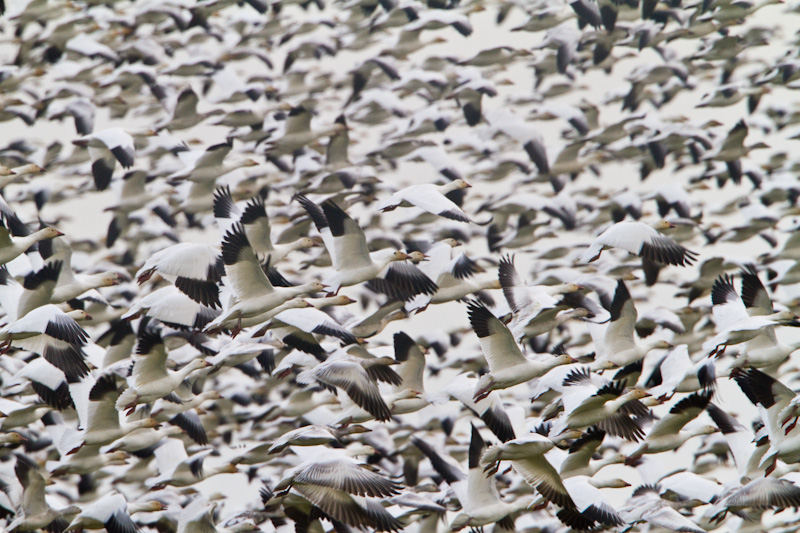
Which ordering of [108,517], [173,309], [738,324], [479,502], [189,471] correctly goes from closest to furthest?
[108,517] → [738,324] → [479,502] → [173,309] → [189,471]

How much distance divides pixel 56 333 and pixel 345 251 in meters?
3.09

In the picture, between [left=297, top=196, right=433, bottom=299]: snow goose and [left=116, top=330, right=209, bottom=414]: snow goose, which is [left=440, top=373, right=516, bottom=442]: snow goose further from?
[left=116, top=330, right=209, bottom=414]: snow goose

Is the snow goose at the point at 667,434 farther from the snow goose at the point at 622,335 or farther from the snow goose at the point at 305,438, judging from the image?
the snow goose at the point at 305,438

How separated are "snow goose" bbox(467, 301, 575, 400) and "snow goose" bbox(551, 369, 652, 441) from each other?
0.38 metres

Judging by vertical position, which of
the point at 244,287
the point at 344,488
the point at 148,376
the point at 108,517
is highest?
the point at 244,287

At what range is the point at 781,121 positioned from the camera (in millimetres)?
19422

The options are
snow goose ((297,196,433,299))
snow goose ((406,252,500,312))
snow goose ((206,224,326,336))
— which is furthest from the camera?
snow goose ((406,252,500,312))

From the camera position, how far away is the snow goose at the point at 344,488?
8.72 m

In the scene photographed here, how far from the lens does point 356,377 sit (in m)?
10.8

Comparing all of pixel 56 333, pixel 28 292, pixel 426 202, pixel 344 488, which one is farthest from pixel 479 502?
pixel 28 292

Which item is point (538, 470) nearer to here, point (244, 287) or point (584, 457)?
→ point (584, 457)

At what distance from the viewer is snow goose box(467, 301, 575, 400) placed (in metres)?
10.4

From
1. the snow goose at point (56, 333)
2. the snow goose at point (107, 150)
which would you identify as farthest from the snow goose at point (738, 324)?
the snow goose at point (107, 150)

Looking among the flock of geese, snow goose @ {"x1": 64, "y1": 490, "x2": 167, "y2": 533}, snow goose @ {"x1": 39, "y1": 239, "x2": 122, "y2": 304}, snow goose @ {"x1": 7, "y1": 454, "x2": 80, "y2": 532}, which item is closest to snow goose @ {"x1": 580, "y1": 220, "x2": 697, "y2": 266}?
the flock of geese
